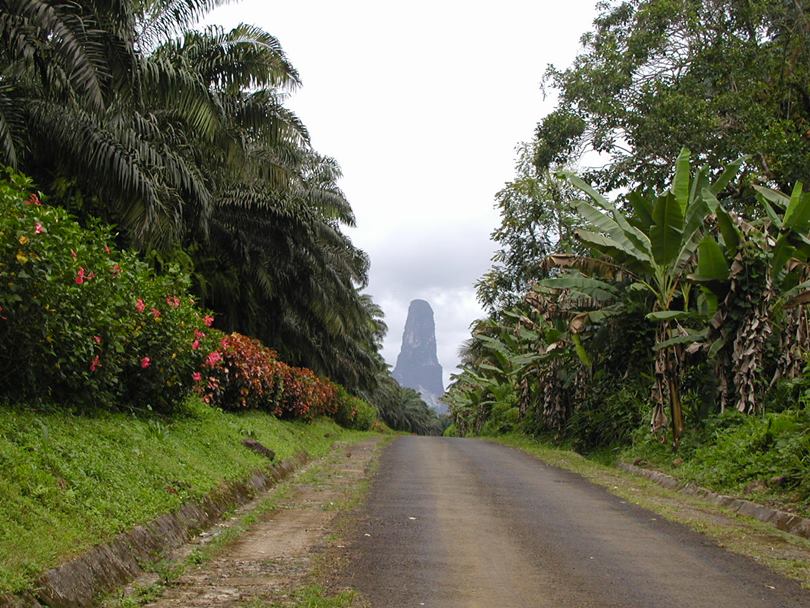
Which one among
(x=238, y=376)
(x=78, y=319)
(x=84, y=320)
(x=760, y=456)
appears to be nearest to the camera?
(x=78, y=319)

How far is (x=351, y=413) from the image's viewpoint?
33156 millimetres

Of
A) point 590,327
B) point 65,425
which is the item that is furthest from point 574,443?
point 65,425

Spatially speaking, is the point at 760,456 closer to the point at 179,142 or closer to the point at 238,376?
the point at 238,376

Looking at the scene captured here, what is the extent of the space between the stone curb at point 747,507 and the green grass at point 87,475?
6.29 m

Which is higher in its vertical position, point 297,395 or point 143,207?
point 143,207

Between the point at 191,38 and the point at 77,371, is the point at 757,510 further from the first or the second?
the point at 191,38

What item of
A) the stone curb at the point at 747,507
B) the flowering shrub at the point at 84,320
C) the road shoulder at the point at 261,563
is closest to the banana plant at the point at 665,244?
the stone curb at the point at 747,507

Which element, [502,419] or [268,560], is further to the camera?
[502,419]

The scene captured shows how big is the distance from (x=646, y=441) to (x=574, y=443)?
181 inches

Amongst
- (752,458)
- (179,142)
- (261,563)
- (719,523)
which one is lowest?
(261,563)

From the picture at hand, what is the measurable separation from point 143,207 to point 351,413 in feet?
64.3

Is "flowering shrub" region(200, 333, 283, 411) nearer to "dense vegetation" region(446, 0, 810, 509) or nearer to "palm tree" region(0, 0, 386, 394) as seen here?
"palm tree" region(0, 0, 386, 394)

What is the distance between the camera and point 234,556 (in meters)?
6.79

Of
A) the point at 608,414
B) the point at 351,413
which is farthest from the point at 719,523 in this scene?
the point at 351,413
